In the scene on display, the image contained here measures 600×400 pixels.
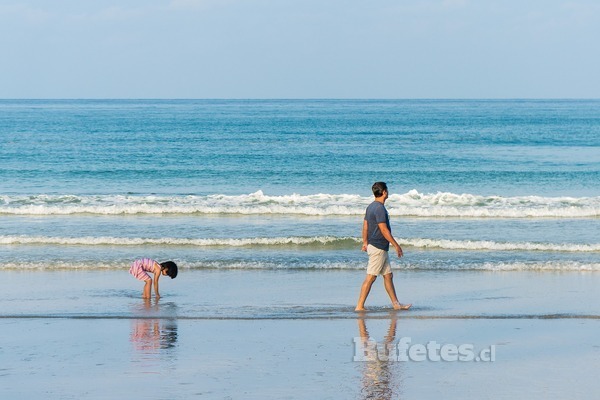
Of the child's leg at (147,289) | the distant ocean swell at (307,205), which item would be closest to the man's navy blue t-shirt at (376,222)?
the child's leg at (147,289)

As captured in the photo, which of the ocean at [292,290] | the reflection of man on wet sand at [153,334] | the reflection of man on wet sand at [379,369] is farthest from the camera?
the reflection of man on wet sand at [153,334]

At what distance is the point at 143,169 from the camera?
3547cm

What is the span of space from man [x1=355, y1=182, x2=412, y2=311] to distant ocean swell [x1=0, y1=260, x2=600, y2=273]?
12.0ft

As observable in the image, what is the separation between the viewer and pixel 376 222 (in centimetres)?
1043

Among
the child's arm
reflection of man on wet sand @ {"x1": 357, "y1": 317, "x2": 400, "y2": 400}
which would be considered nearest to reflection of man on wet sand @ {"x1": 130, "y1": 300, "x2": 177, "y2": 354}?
the child's arm

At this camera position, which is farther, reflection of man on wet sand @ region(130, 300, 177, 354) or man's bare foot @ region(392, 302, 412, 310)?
man's bare foot @ region(392, 302, 412, 310)

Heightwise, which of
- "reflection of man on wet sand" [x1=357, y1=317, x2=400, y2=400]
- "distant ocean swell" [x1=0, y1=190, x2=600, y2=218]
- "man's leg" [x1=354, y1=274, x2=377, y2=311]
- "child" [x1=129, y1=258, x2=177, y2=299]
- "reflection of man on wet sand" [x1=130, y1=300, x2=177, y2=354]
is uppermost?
"distant ocean swell" [x1=0, y1=190, x2=600, y2=218]

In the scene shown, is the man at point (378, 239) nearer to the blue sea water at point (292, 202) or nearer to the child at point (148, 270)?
the child at point (148, 270)

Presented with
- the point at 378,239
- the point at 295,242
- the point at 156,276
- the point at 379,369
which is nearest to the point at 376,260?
the point at 378,239

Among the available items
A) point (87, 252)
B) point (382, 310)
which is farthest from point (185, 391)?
point (87, 252)

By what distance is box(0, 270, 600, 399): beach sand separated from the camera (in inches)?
291

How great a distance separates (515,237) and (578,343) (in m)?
9.10

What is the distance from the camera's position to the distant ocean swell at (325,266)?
46.7 feet

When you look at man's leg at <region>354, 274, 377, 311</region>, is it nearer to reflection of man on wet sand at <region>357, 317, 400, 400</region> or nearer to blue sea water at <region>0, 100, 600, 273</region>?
reflection of man on wet sand at <region>357, 317, 400, 400</region>
